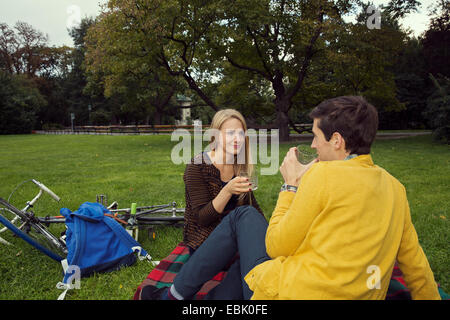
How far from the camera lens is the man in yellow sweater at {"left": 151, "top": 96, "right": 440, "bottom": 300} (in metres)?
1.35

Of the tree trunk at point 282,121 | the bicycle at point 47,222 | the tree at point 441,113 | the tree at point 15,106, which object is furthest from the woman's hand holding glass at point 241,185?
the tree at point 15,106

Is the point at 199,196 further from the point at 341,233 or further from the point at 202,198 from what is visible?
the point at 341,233

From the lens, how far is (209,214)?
248cm

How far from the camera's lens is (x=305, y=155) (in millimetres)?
1829

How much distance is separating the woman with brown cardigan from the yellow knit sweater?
3.43ft

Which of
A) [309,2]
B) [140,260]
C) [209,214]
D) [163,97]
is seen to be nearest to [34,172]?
[140,260]

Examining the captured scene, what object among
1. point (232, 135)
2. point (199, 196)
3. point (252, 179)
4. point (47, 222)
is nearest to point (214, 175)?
point (199, 196)

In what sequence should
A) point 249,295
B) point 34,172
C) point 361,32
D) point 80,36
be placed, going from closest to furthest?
point 249,295
point 34,172
point 361,32
point 80,36

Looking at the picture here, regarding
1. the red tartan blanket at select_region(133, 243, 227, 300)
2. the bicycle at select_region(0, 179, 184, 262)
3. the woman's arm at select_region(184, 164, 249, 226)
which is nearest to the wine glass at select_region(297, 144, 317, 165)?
the woman's arm at select_region(184, 164, 249, 226)

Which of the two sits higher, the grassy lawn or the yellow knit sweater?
the yellow knit sweater

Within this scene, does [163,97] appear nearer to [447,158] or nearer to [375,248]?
[447,158]

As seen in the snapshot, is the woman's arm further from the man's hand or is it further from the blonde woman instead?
the man's hand

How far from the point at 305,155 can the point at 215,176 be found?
1.05 meters
